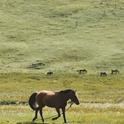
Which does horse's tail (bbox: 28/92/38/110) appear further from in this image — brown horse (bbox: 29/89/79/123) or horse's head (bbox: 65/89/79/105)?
horse's head (bbox: 65/89/79/105)

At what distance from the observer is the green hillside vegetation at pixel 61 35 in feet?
350

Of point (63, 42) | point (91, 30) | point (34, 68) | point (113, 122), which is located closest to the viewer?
point (113, 122)

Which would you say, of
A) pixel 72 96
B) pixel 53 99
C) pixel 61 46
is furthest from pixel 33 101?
pixel 61 46

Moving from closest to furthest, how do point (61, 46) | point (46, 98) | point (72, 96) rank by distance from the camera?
point (72, 96) < point (46, 98) < point (61, 46)

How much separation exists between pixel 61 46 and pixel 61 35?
11.6m

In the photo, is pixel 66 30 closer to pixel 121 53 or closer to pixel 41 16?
pixel 41 16

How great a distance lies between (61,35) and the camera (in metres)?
130

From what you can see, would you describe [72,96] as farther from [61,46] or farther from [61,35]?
[61,35]

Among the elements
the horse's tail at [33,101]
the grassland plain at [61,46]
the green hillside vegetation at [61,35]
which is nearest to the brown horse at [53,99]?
the horse's tail at [33,101]

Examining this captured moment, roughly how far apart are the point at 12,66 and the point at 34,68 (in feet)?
15.8

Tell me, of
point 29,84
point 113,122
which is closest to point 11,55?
point 29,84

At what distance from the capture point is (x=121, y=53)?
112250mm

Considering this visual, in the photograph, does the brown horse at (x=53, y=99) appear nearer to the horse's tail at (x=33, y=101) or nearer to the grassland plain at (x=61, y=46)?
the horse's tail at (x=33, y=101)

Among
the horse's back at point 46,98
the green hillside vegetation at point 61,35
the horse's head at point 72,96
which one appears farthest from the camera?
the green hillside vegetation at point 61,35
